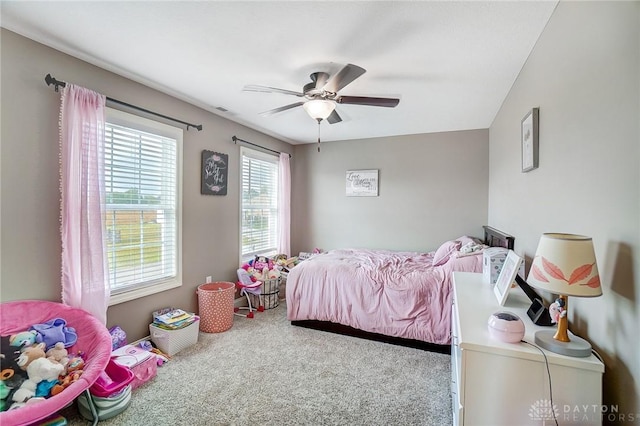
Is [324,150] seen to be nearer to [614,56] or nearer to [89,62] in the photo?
[89,62]

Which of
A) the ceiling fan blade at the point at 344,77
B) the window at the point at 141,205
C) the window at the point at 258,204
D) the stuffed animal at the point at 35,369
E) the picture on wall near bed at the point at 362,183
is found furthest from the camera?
the picture on wall near bed at the point at 362,183

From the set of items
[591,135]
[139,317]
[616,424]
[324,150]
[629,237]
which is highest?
[324,150]

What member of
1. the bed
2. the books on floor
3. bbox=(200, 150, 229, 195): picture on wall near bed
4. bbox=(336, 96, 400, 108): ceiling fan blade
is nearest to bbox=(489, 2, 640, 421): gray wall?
bbox=(336, 96, 400, 108): ceiling fan blade

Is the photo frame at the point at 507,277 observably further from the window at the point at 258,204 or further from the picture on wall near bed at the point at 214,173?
the window at the point at 258,204

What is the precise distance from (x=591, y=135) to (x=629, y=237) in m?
0.48

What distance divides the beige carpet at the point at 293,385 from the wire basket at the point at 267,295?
780 mm

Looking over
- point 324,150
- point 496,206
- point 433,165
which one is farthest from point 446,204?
point 324,150

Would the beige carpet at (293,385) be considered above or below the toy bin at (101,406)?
below

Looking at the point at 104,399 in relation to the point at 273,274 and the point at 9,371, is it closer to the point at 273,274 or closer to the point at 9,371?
the point at 9,371

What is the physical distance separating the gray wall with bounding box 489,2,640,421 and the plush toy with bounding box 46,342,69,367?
8.91 ft

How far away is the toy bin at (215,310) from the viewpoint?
3027mm

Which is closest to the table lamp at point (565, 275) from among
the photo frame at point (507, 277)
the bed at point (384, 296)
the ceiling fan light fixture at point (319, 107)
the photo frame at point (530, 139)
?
the photo frame at point (507, 277)

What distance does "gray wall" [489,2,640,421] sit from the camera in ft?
3.09

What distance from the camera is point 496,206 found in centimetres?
342
